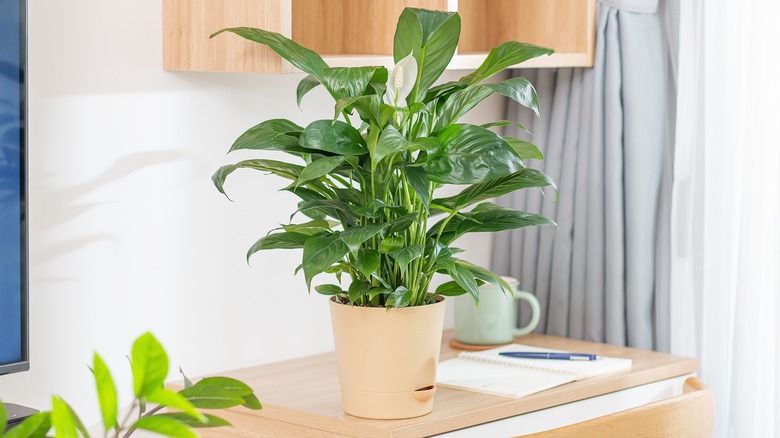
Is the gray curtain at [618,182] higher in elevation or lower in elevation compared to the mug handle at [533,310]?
higher

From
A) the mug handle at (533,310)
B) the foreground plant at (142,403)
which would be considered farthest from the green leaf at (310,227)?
the foreground plant at (142,403)

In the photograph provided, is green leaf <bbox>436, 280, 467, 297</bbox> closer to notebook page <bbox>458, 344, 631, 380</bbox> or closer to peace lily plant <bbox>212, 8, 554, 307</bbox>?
peace lily plant <bbox>212, 8, 554, 307</bbox>

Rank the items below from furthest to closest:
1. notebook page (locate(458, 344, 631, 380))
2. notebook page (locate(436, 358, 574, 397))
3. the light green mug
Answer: the light green mug, notebook page (locate(458, 344, 631, 380)), notebook page (locate(436, 358, 574, 397))

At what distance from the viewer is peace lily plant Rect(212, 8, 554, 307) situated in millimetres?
1310

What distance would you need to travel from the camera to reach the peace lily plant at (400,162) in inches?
51.6

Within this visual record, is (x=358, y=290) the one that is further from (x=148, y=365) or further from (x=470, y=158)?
(x=148, y=365)

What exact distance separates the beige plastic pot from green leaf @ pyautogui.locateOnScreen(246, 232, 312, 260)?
4.0 inches

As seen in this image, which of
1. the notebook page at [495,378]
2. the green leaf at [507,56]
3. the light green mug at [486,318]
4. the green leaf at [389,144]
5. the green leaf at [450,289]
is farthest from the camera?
the light green mug at [486,318]

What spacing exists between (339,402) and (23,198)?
0.53 m

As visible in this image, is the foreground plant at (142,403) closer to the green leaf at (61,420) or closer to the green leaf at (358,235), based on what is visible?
the green leaf at (61,420)

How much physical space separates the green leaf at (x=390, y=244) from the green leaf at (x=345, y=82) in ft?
0.64

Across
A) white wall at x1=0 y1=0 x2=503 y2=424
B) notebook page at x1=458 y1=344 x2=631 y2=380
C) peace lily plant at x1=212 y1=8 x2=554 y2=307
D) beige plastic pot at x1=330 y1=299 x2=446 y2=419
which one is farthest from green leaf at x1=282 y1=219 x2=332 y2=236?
notebook page at x1=458 y1=344 x2=631 y2=380

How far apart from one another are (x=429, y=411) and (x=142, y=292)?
1.65ft

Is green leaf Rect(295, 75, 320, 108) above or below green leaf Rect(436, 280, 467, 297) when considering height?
above
